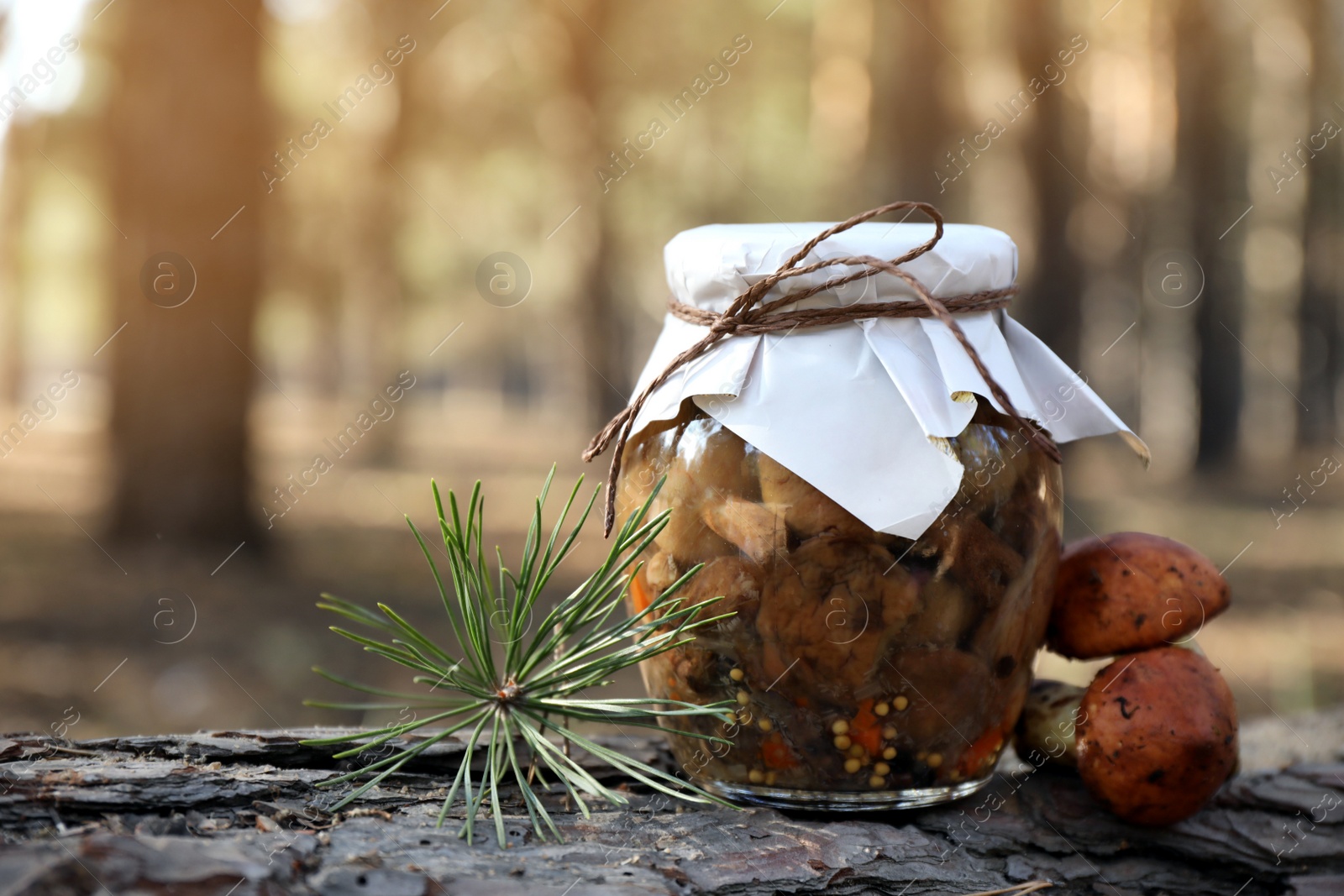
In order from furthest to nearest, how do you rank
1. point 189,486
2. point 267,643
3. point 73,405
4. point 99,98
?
point 73,405, point 99,98, point 189,486, point 267,643

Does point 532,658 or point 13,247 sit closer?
point 532,658

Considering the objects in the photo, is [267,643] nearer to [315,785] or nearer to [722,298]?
[315,785]

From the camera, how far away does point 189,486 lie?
5.10m

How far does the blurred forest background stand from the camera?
16.2 feet

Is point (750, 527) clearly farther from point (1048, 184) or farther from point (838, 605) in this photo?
point (1048, 184)

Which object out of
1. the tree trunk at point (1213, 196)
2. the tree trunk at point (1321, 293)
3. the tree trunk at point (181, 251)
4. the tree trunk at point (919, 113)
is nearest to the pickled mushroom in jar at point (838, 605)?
the tree trunk at point (181, 251)

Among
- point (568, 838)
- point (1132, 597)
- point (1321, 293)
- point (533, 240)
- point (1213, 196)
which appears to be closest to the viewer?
point (568, 838)

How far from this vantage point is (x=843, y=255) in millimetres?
1410

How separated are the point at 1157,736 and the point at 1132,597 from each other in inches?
8.2

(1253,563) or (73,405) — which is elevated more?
(73,405)

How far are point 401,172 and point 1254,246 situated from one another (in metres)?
12.5

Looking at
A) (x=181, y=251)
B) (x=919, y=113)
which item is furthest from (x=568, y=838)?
(x=919, y=113)

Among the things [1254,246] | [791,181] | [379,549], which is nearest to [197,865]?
[379,549]

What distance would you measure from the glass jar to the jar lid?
184mm
